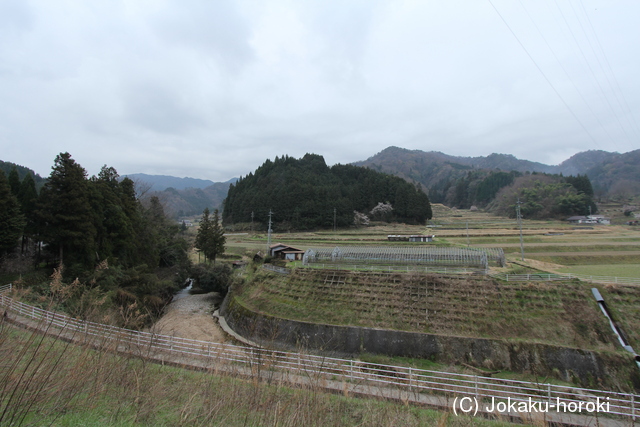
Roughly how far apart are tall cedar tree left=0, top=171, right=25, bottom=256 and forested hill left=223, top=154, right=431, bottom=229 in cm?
3612

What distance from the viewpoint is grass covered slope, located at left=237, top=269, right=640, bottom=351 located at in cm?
1284

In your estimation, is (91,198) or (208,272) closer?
(91,198)

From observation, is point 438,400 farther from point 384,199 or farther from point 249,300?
point 384,199

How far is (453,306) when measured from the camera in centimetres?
1492

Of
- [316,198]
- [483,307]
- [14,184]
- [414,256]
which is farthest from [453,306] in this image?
[316,198]

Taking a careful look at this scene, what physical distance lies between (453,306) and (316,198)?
41.2m

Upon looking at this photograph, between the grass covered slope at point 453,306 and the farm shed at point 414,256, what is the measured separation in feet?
10.5

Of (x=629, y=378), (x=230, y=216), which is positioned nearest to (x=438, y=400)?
(x=629, y=378)

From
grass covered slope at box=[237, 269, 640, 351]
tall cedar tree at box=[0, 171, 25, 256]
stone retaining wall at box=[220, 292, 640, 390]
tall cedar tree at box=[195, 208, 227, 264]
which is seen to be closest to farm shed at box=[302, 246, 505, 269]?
grass covered slope at box=[237, 269, 640, 351]

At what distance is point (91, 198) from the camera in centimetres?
1933

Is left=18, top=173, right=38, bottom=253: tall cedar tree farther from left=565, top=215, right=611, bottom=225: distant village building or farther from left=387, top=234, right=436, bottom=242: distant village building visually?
left=565, top=215, right=611, bottom=225: distant village building

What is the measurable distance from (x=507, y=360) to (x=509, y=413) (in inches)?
216

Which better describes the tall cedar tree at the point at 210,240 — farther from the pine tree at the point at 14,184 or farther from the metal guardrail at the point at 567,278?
the metal guardrail at the point at 567,278

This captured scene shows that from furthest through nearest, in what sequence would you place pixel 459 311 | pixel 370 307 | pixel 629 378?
pixel 370 307
pixel 459 311
pixel 629 378
